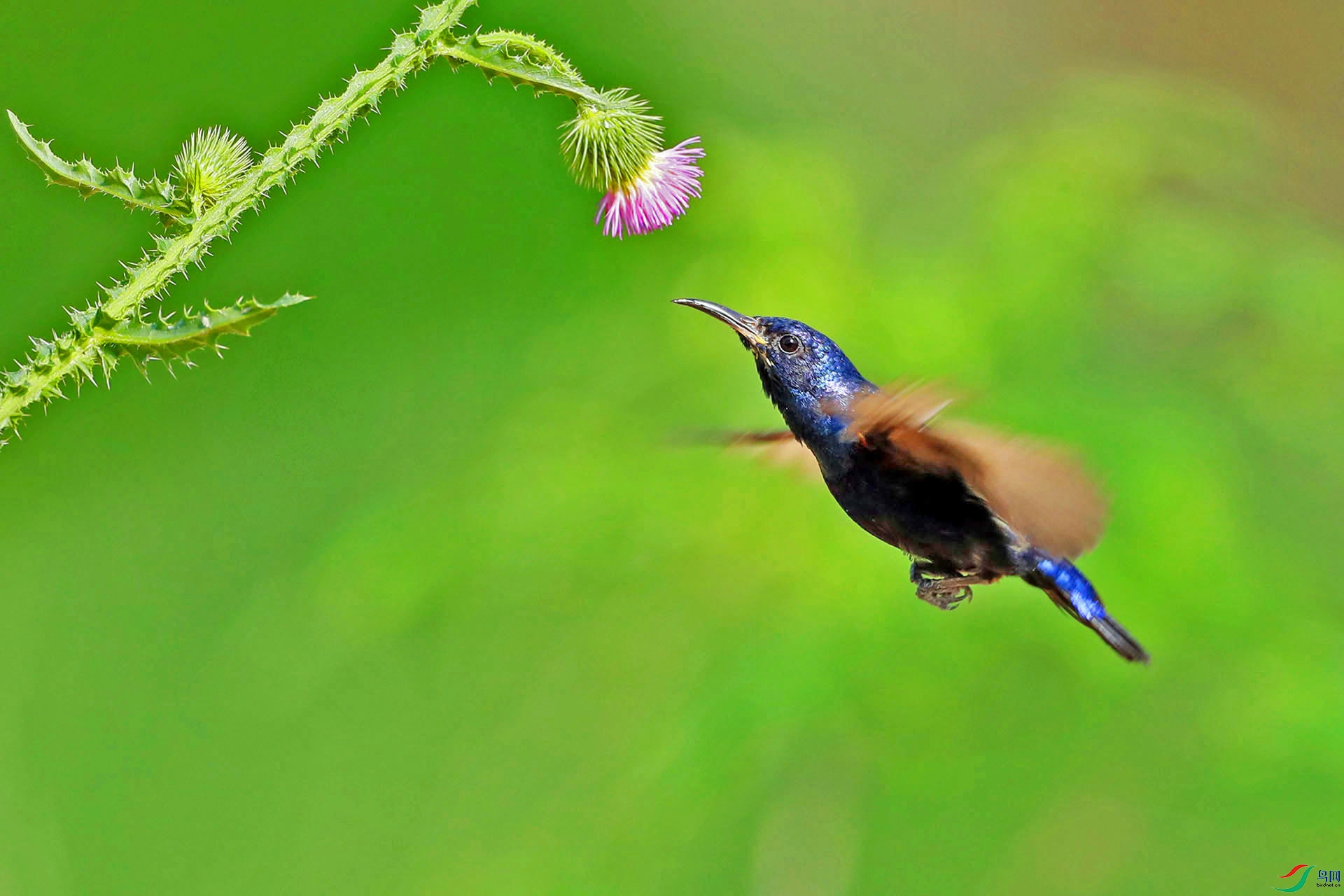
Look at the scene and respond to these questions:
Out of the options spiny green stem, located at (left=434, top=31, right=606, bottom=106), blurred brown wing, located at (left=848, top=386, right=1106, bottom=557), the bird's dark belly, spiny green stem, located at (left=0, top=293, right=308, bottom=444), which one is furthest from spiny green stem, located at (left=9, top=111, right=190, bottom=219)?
the bird's dark belly

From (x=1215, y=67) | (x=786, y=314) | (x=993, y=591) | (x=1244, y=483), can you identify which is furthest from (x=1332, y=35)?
(x=993, y=591)

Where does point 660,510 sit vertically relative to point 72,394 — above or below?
below

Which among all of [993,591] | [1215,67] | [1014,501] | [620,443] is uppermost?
[1215,67]

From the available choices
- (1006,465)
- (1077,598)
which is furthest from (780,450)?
(1006,465)

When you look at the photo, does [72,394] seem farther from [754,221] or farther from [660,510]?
[754,221]

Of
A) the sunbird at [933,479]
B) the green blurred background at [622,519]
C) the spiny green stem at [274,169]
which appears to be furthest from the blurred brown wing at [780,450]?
the spiny green stem at [274,169]

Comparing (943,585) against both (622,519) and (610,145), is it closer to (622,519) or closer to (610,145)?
(610,145)

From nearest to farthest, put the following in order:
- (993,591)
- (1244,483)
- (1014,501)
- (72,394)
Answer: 1. (1014,501)
2. (993,591)
3. (1244,483)
4. (72,394)
